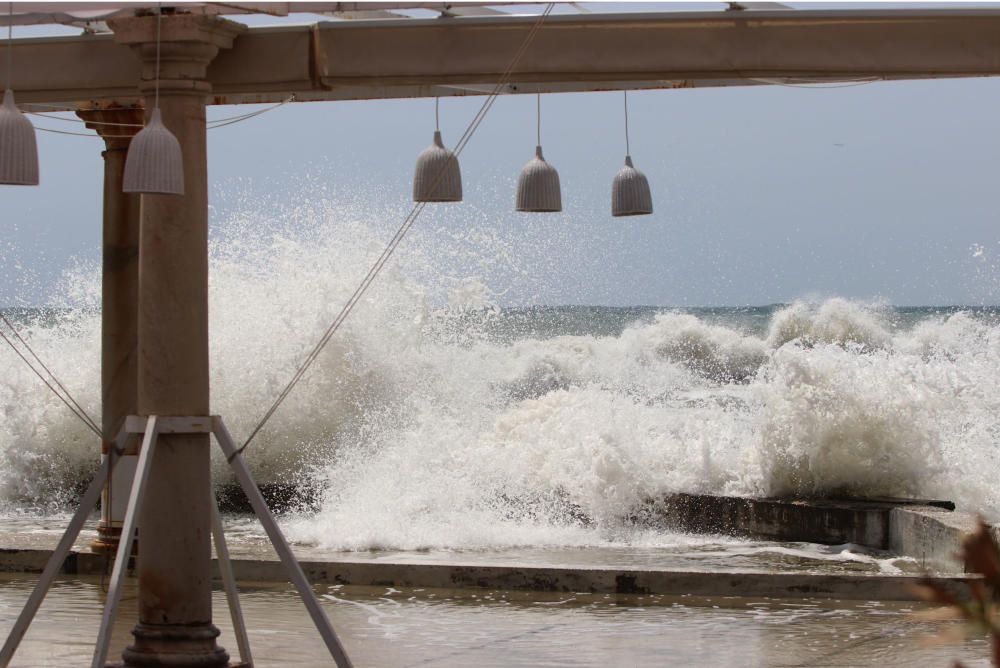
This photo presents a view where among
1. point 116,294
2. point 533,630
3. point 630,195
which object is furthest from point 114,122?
point 533,630

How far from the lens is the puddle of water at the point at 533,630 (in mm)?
6184

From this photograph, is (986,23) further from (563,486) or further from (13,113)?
(563,486)

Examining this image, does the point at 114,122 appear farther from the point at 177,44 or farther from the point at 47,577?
the point at 47,577

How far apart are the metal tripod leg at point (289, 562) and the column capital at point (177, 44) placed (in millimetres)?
1175

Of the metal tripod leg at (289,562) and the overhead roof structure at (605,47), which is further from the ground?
the overhead roof structure at (605,47)

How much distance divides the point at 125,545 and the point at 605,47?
235cm

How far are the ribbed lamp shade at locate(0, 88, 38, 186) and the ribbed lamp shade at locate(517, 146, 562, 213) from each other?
213 centimetres

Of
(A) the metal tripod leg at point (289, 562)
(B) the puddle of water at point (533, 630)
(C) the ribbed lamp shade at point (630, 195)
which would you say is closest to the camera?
(A) the metal tripod leg at point (289, 562)

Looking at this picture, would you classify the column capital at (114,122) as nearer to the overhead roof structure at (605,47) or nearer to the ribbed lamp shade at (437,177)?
the ribbed lamp shade at (437,177)

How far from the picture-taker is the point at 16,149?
5074mm

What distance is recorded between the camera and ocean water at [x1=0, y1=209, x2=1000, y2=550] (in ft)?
37.5

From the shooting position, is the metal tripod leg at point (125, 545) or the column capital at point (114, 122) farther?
the column capital at point (114, 122)

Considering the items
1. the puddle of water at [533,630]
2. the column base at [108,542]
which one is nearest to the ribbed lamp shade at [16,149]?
the puddle of water at [533,630]

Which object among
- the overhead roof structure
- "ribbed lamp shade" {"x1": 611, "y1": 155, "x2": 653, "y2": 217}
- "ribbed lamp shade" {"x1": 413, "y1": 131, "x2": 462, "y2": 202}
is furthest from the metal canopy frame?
"ribbed lamp shade" {"x1": 611, "y1": 155, "x2": 653, "y2": 217}
